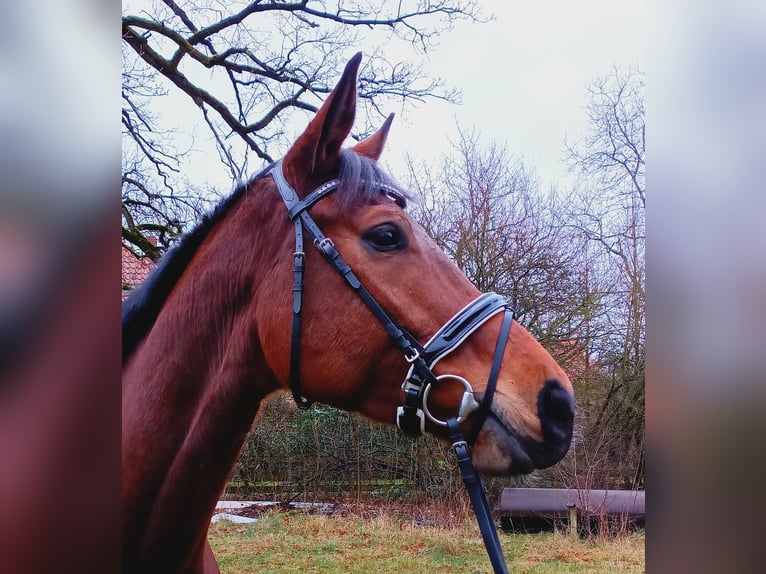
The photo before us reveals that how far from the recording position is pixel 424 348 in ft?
5.12

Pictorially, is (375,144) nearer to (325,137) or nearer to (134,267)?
(325,137)

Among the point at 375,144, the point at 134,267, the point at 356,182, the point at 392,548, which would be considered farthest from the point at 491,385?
the point at 392,548

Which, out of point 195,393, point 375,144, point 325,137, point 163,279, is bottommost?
point 195,393

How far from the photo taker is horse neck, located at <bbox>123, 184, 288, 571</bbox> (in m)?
1.61

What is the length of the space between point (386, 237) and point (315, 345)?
0.41 m

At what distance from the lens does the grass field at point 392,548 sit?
21.8 ft

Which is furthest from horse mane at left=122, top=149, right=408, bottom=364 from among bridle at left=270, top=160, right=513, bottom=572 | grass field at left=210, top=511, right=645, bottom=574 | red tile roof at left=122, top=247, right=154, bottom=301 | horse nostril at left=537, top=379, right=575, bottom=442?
grass field at left=210, top=511, right=645, bottom=574
